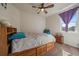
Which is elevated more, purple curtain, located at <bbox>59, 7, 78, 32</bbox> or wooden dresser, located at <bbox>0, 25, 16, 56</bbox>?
purple curtain, located at <bbox>59, 7, 78, 32</bbox>

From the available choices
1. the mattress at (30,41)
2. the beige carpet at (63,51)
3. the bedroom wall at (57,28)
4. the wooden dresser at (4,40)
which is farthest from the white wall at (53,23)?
the wooden dresser at (4,40)

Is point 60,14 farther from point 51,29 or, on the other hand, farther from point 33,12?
point 33,12

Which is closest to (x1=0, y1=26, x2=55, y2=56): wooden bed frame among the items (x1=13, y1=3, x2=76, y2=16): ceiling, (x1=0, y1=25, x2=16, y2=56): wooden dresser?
(x1=0, y1=25, x2=16, y2=56): wooden dresser

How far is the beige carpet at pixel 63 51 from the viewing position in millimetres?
1232

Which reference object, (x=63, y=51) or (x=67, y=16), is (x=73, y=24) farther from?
(x=63, y=51)

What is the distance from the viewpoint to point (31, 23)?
1.28 metres

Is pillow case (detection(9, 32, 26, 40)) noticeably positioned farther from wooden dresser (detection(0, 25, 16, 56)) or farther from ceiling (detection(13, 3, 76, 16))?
ceiling (detection(13, 3, 76, 16))

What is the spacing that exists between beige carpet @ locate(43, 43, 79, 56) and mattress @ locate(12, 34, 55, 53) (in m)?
0.14

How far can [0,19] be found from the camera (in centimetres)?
109

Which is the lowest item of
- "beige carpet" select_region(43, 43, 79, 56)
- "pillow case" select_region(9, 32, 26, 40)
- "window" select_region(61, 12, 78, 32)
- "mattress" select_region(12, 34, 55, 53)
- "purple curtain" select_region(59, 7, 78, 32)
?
"beige carpet" select_region(43, 43, 79, 56)

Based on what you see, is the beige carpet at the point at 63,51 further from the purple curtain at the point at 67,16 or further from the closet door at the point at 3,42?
the closet door at the point at 3,42

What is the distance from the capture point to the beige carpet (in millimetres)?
1232

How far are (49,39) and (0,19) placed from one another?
2.36 feet

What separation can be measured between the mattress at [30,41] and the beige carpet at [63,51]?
0.46 ft
